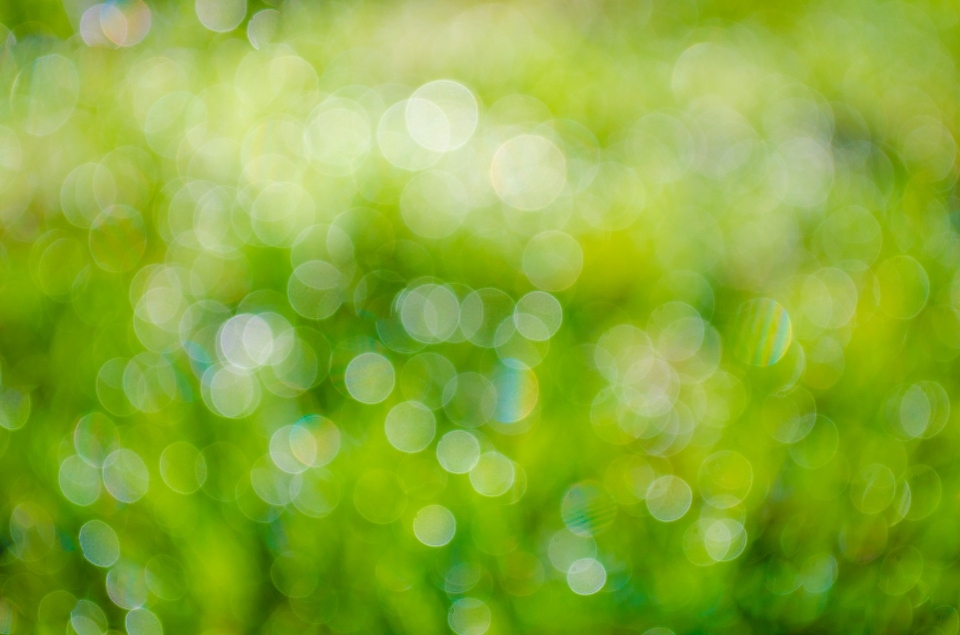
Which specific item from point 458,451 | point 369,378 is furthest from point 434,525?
point 369,378

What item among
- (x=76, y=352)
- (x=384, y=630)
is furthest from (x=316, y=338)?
(x=384, y=630)

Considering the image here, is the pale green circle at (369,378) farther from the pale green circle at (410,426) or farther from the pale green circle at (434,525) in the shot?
the pale green circle at (434,525)

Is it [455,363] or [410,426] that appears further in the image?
[455,363]

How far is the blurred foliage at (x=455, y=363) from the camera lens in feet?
1.86

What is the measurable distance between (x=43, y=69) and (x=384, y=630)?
46.8 inches

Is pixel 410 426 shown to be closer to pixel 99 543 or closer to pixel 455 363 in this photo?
pixel 455 363

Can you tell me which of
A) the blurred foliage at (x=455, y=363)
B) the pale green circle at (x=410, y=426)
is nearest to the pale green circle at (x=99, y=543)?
the blurred foliage at (x=455, y=363)

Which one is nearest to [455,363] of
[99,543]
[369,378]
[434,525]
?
[369,378]

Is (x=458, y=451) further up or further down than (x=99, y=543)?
further up

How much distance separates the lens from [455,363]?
764 millimetres

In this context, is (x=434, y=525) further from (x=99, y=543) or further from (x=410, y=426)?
(x=99, y=543)

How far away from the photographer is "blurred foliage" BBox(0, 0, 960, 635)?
1.86 feet

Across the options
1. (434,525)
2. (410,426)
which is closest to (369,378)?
(410,426)

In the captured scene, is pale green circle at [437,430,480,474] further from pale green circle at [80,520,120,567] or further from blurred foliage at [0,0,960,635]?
pale green circle at [80,520,120,567]
